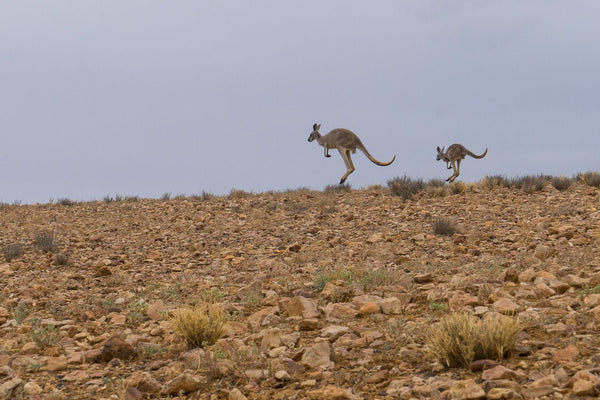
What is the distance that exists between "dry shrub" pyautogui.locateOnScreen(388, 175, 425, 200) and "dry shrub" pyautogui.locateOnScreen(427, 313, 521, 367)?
11.8 meters

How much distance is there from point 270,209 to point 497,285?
31.8ft

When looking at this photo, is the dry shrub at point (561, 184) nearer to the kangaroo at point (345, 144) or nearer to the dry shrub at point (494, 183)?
the dry shrub at point (494, 183)

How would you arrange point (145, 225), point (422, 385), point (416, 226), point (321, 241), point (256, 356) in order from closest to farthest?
point (422, 385) < point (256, 356) < point (321, 241) < point (416, 226) < point (145, 225)

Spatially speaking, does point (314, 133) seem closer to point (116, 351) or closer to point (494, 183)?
point (494, 183)

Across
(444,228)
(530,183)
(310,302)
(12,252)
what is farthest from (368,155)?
(310,302)

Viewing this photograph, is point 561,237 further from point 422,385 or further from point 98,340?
point 98,340

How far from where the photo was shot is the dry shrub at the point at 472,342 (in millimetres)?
3834

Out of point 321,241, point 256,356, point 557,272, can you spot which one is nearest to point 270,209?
point 321,241

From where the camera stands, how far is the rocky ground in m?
3.89

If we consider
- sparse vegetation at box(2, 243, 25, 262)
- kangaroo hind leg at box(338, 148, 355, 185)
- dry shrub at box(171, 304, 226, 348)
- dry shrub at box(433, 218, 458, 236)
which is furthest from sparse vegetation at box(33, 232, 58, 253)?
kangaroo hind leg at box(338, 148, 355, 185)

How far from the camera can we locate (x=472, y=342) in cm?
382

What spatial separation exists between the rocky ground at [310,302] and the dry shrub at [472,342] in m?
0.08

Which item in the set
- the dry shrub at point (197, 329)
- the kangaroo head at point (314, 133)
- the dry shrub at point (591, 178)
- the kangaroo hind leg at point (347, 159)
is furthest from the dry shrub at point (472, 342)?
the kangaroo head at point (314, 133)

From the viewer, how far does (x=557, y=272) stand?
246 inches
